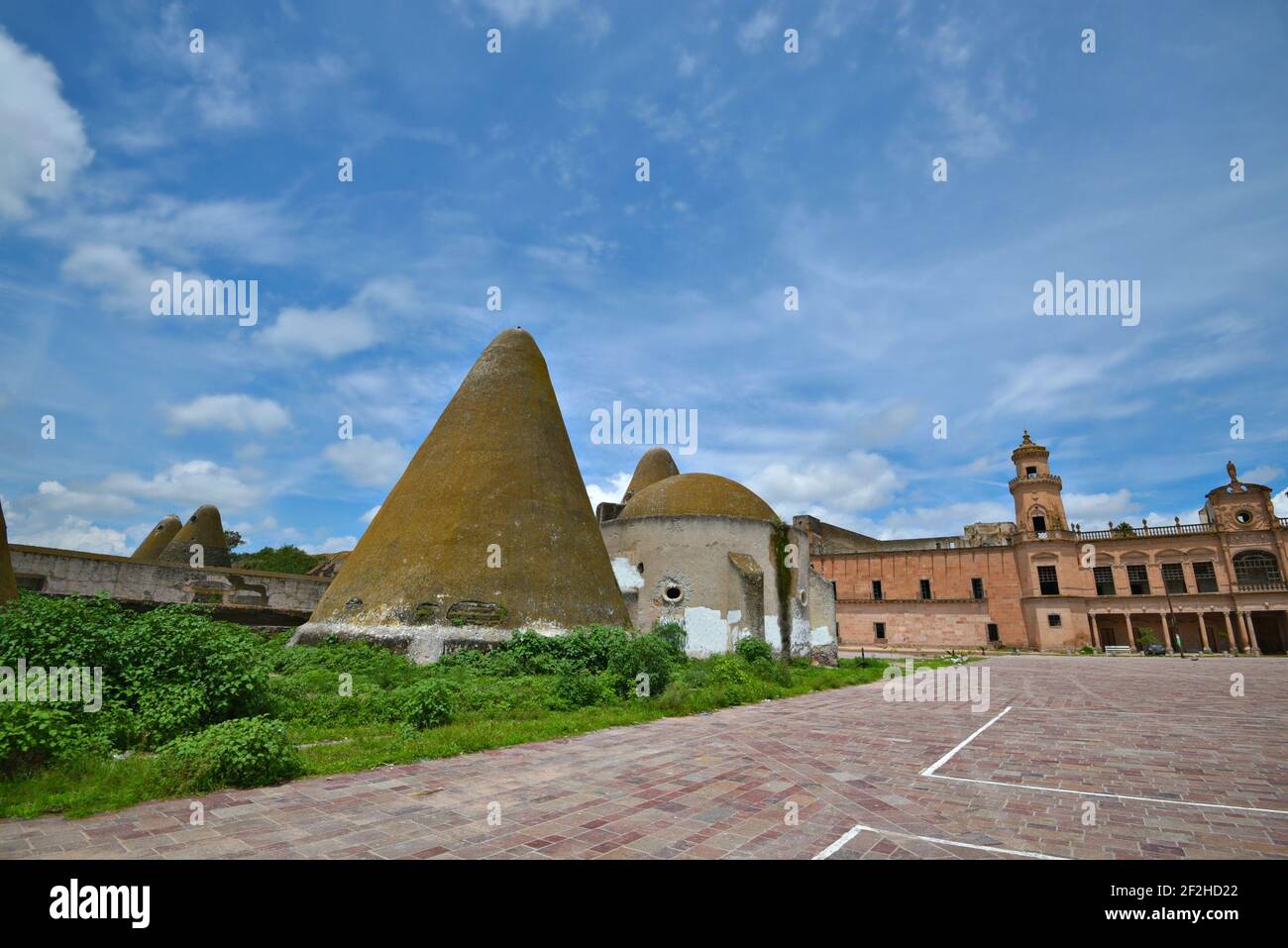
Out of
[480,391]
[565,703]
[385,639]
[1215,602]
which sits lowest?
[1215,602]

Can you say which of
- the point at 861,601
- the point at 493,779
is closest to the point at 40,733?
the point at 493,779

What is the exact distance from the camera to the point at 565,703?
1016cm

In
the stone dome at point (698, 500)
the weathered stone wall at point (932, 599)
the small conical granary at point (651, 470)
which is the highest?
the small conical granary at point (651, 470)

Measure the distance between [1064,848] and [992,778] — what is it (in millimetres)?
2275

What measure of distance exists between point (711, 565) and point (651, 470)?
11.8m

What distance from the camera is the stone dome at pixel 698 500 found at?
21.6m

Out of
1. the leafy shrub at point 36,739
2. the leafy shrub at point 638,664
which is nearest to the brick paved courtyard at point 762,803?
the leafy shrub at point 36,739

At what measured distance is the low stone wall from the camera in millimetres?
18422

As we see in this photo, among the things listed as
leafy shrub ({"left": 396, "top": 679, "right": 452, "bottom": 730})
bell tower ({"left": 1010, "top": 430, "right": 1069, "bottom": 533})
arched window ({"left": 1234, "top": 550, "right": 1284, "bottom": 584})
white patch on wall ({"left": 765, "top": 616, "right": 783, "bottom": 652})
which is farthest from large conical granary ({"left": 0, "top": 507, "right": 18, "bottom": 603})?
arched window ({"left": 1234, "top": 550, "right": 1284, "bottom": 584})

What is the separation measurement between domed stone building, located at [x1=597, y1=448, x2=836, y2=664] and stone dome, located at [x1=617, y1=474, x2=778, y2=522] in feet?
0.12

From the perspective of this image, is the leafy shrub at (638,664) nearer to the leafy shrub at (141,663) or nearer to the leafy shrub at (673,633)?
the leafy shrub at (141,663)

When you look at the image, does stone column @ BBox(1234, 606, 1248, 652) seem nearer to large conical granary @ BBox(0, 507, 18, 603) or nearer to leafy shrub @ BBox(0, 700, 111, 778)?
leafy shrub @ BBox(0, 700, 111, 778)

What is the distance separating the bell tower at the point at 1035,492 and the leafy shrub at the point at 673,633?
124ft
